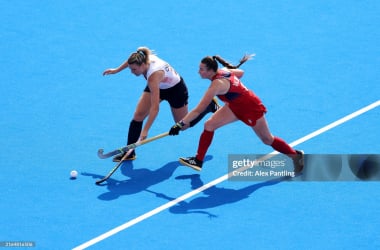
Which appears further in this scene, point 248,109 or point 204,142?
point 204,142

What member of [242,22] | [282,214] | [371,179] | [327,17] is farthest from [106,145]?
[327,17]

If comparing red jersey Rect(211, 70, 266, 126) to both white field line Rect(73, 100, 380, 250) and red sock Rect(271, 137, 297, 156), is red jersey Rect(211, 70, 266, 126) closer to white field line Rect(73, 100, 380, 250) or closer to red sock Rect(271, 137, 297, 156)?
red sock Rect(271, 137, 297, 156)

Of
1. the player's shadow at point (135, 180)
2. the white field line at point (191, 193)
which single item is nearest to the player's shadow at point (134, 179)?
the player's shadow at point (135, 180)

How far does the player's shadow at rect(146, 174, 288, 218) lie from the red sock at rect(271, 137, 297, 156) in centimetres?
38

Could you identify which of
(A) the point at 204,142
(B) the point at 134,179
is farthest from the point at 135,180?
(A) the point at 204,142

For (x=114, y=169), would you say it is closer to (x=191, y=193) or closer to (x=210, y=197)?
(x=191, y=193)

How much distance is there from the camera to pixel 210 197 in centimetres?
1106

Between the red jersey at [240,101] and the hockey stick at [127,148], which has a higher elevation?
the red jersey at [240,101]

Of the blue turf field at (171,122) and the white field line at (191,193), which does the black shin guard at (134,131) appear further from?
the white field line at (191,193)

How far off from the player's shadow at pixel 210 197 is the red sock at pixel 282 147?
380 mm

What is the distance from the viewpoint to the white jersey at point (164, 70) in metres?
11.4

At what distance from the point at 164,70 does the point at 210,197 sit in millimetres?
1900

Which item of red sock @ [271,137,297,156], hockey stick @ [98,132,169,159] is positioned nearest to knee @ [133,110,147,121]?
hockey stick @ [98,132,169,159]

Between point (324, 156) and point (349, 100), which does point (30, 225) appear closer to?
point (324, 156)
